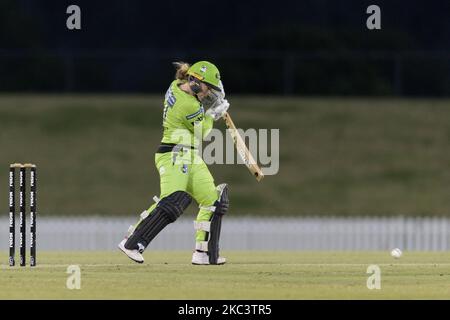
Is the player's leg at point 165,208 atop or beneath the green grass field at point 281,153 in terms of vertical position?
atop

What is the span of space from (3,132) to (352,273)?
26129 millimetres

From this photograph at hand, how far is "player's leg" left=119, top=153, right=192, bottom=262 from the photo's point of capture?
17.2 metres

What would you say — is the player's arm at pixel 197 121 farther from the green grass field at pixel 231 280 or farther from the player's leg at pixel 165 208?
the green grass field at pixel 231 280

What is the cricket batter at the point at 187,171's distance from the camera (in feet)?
56.4

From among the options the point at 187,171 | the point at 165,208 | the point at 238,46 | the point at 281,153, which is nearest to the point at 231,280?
the point at 165,208

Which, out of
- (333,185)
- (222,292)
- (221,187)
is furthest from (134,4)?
(222,292)

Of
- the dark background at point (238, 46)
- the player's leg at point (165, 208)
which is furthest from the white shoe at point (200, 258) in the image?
the dark background at point (238, 46)

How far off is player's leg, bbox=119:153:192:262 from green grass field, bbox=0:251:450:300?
0.33 meters

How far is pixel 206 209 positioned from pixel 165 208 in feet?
1.85

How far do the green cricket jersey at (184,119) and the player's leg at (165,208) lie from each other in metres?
0.33

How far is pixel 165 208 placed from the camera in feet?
56.2
